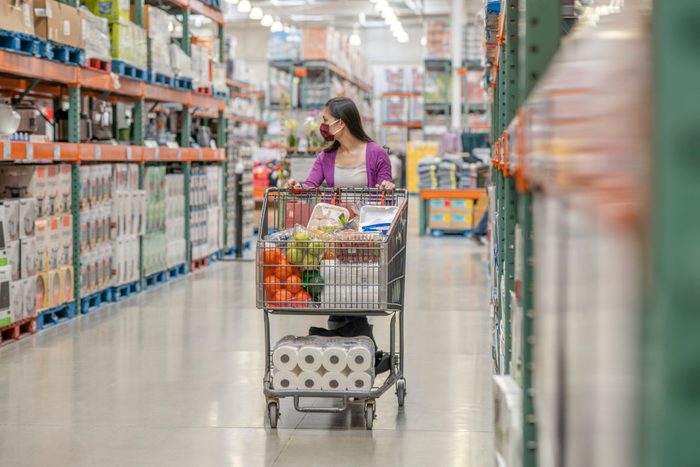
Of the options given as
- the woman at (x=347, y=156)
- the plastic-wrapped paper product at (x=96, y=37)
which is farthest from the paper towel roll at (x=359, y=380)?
the plastic-wrapped paper product at (x=96, y=37)

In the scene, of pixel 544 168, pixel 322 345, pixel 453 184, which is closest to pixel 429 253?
pixel 453 184

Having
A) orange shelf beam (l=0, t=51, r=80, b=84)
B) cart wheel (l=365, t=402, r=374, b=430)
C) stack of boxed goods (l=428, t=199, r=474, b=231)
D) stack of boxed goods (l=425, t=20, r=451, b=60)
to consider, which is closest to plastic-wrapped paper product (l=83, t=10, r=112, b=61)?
orange shelf beam (l=0, t=51, r=80, b=84)

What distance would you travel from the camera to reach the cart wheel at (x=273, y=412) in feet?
15.7

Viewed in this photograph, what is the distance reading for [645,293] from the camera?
28.3 inches

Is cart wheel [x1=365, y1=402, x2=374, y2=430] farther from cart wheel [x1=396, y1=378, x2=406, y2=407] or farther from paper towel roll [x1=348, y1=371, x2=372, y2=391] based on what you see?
cart wheel [x1=396, y1=378, x2=406, y2=407]

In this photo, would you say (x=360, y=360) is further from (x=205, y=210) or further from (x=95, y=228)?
(x=205, y=210)

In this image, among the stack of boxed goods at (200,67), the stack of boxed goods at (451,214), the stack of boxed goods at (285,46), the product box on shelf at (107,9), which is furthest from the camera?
the stack of boxed goods at (285,46)

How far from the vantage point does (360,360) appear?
4.83 m

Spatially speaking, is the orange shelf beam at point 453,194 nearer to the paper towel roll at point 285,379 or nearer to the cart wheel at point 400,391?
the cart wheel at point 400,391

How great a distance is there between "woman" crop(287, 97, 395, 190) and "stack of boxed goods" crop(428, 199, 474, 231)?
1069cm

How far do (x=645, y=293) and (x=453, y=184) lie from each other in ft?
52.5

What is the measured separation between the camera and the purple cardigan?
581cm

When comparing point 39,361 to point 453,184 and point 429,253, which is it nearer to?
point 429,253

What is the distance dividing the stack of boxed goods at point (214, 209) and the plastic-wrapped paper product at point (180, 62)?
5.06 ft
